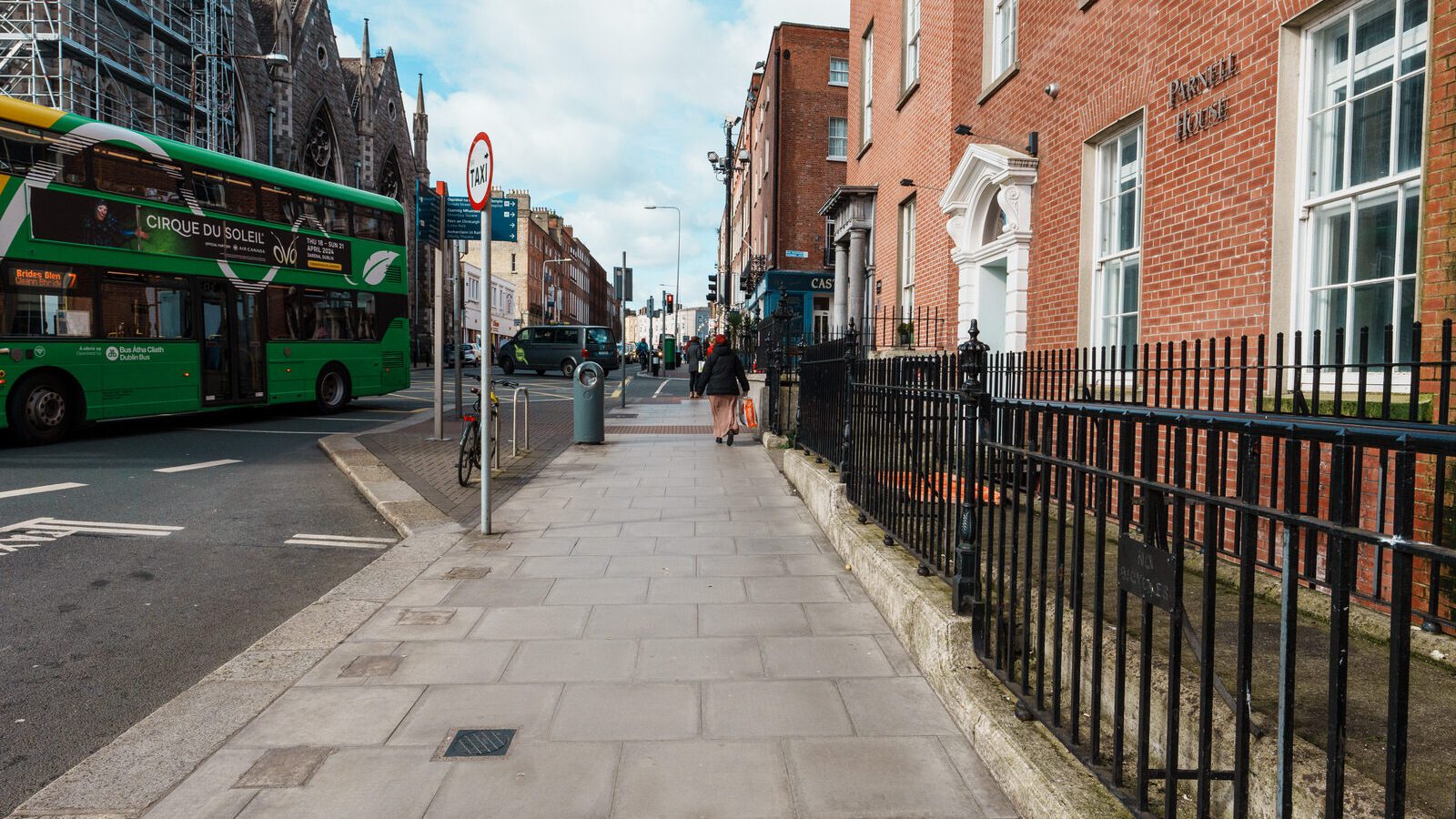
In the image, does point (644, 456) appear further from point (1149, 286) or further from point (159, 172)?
point (159, 172)

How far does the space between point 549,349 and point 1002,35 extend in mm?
30303

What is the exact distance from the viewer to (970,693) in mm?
3307

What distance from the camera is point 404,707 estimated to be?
3574mm

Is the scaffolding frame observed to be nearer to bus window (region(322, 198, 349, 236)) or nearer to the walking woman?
bus window (region(322, 198, 349, 236))

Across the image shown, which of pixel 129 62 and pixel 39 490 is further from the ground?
pixel 129 62

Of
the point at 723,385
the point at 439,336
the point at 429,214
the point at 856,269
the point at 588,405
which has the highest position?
the point at 429,214

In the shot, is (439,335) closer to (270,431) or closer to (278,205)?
(270,431)

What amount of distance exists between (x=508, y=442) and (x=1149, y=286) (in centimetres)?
911

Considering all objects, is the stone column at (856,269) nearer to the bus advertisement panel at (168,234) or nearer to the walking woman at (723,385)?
the walking woman at (723,385)

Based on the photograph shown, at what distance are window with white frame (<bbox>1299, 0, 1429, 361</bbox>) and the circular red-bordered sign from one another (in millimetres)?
Result: 5500

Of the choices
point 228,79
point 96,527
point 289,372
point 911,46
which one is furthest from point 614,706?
point 228,79

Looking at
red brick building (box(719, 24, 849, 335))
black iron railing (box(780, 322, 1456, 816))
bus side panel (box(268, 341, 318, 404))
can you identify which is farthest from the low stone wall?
red brick building (box(719, 24, 849, 335))

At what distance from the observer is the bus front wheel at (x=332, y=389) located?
1698 centimetres

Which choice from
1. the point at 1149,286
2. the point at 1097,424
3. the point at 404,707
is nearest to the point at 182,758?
the point at 404,707
